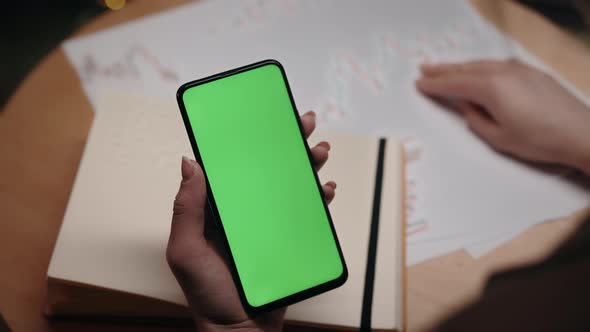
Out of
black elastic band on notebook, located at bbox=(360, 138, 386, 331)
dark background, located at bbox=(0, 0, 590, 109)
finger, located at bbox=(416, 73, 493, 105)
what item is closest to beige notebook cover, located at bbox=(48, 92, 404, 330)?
black elastic band on notebook, located at bbox=(360, 138, 386, 331)

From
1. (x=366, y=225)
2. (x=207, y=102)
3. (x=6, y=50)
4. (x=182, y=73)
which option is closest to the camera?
(x=207, y=102)

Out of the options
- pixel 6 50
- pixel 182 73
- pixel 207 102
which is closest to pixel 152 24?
pixel 182 73

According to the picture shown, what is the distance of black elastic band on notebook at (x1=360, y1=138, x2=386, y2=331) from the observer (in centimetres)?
47

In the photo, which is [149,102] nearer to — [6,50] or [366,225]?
[366,225]

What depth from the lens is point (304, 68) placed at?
63 centimetres

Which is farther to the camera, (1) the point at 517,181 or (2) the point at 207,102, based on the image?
(1) the point at 517,181

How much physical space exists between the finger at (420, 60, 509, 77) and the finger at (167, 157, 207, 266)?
0.36 m

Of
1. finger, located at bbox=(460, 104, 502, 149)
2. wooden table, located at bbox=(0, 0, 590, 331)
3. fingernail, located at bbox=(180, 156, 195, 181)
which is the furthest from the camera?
finger, located at bbox=(460, 104, 502, 149)

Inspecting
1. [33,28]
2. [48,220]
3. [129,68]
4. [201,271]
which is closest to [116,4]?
[129,68]

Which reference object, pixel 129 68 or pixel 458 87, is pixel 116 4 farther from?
pixel 458 87

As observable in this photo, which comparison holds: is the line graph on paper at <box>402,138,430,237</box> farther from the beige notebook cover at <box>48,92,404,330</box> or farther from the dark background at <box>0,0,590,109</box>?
the dark background at <box>0,0,590,109</box>

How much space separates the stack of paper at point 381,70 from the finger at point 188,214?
23cm

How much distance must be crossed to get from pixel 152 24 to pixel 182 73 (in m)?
0.09

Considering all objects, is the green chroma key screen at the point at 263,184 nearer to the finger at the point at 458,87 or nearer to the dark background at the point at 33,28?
the finger at the point at 458,87
